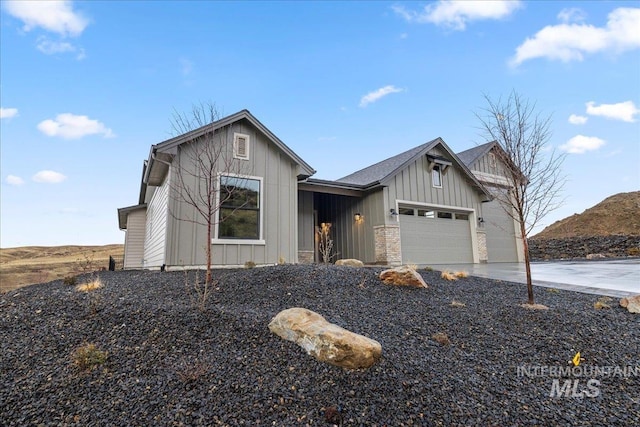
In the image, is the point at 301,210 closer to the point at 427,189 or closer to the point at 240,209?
the point at 240,209

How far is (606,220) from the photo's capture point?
87.9ft

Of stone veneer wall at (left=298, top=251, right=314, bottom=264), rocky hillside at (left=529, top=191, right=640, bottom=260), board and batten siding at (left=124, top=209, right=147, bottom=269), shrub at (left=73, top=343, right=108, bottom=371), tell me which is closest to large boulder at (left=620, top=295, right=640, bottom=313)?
shrub at (left=73, top=343, right=108, bottom=371)

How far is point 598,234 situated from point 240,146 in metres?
27.3

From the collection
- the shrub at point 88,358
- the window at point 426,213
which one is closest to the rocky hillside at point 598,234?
the window at point 426,213

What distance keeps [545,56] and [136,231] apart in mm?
16949

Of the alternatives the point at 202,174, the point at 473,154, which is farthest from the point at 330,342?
the point at 473,154

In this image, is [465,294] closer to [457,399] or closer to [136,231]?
[457,399]

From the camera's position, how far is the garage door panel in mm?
12414

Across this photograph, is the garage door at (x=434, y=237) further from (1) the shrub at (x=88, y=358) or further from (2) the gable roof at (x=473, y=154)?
(1) the shrub at (x=88, y=358)

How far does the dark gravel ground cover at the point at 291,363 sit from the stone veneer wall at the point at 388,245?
22.3 ft

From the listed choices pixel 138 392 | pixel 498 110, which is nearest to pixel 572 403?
pixel 138 392

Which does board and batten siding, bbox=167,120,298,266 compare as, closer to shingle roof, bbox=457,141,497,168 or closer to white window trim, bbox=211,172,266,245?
white window trim, bbox=211,172,266,245

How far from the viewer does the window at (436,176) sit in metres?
13.4

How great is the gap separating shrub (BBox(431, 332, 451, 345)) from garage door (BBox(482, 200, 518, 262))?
13.3 m
